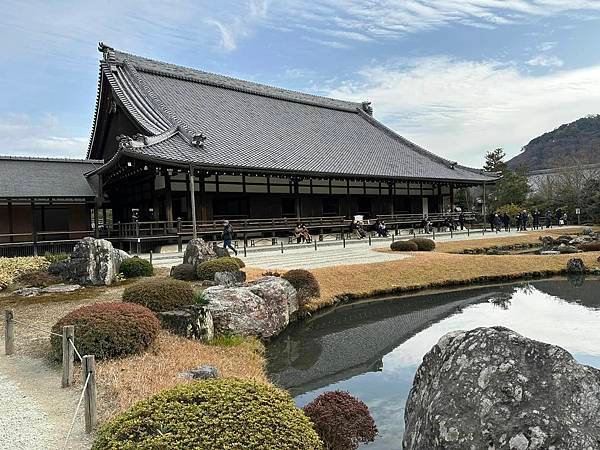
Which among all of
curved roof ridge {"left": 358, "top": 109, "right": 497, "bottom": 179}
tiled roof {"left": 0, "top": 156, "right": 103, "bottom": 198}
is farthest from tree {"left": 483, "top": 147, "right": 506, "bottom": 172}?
tiled roof {"left": 0, "top": 156, "right": 103, "bottom": 198}

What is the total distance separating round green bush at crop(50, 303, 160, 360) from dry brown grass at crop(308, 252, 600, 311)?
641 cm

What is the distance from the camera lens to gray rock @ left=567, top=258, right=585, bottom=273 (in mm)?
19656

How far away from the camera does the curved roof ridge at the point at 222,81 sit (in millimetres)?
32969

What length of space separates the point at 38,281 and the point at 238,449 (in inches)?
568

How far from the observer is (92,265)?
14672mm

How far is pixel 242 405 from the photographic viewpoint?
11.9ft

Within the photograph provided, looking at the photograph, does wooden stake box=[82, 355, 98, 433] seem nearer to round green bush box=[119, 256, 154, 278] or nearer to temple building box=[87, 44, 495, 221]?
round green bush box=[119, 256, 154, 278]

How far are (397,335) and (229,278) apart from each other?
4.89 metres

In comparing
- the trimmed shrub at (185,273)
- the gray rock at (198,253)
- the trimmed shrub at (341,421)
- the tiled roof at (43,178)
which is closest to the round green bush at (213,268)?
the trimmed shrub at (185,273)

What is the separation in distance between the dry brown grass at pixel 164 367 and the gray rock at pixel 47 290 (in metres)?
6.07

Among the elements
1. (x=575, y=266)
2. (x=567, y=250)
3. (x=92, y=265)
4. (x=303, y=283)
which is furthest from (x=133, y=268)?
(x=567, y=250)

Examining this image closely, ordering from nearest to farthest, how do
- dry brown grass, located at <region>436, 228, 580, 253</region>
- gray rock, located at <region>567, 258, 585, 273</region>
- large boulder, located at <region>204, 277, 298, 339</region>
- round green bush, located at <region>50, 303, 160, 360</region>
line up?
round green bush, located at <region>50, 303, 160, 360</region>, large boulder, located at <region>204, 277, 298, 339</region>, gray rock, located at <region>567, 258, 585, 273</region>, dry brown grass, located at <region>436, 228, 580, 253</region>

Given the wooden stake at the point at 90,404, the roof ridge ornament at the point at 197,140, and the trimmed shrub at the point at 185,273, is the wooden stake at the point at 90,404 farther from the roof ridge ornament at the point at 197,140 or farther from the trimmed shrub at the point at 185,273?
the roof ridge ornament at the point at 197,140

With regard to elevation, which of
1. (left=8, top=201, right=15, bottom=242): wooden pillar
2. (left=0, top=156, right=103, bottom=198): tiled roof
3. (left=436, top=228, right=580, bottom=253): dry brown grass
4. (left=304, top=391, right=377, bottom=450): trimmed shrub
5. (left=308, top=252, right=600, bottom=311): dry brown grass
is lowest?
(left=304, top=391, right=377, bottom=450): trimmed shrub
